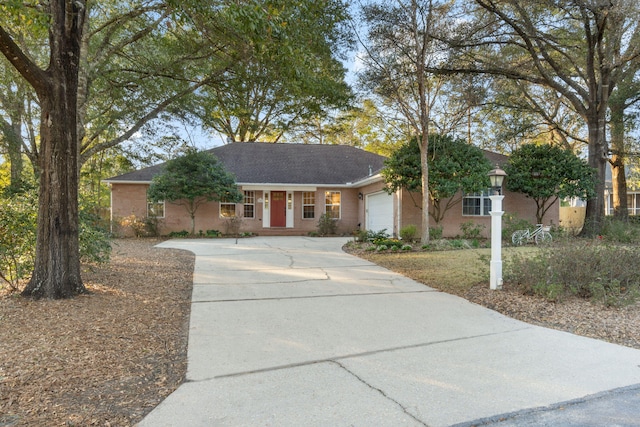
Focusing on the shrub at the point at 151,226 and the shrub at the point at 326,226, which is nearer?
the shrub at the point at 151,226

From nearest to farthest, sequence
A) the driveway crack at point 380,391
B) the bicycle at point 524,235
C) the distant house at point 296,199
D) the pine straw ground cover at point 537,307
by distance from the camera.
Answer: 1. the driveway crack at point 380,391
2. the pine straw ground cover at point 537,307
3. the bicycle at point 524,235
4. the distant house at point 296,199

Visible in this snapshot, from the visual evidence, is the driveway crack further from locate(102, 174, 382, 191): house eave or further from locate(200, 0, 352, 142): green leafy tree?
locate(102, 174, 382, 191): house eave

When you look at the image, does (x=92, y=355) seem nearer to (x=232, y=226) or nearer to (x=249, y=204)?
(x=232, y=226)

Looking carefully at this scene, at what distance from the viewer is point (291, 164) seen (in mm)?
20031

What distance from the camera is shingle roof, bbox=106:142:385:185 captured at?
18531 millimetres


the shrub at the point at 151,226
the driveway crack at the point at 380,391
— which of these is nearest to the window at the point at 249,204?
the shrub at the point at 151,226

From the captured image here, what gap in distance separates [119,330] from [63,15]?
4.50 m

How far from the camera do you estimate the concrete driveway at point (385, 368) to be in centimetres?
258

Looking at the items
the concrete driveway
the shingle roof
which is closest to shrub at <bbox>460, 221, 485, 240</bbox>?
the shingle roof

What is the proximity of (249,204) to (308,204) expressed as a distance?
2.97 meters

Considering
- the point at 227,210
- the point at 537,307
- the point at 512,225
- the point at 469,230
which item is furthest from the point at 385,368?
the point at 227,210

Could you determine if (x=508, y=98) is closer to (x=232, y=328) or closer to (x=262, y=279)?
(x=262, y=279)

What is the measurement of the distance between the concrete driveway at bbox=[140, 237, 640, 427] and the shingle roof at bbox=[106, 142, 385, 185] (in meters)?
13.3

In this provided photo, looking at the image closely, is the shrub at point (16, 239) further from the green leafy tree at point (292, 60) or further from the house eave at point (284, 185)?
the house eave at point (284, 185)
